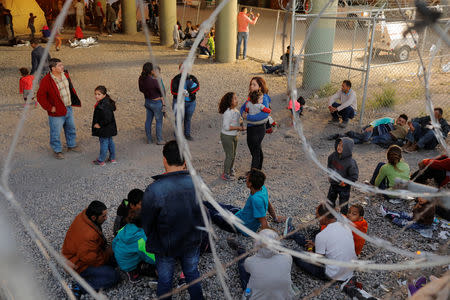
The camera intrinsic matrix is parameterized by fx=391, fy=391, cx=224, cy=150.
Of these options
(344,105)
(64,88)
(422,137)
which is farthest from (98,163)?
(422,137)

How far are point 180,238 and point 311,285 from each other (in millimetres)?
1572

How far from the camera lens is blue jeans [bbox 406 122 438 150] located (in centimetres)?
675

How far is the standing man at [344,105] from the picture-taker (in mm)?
7939

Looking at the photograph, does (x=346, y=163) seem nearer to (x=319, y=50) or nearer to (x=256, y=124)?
(x=256, y=124)

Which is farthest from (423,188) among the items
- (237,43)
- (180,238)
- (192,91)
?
(237,43)

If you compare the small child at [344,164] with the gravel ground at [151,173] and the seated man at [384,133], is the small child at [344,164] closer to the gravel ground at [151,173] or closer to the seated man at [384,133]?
the gravel ground at [151,173]

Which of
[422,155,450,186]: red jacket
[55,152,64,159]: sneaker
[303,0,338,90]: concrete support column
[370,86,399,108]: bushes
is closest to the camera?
[422,155,450,186]: red jacket

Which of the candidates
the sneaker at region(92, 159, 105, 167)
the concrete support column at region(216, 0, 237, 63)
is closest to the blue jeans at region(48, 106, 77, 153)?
the sneaker at region(92, 159, 105, 167)

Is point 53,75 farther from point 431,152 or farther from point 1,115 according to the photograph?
point 431,152

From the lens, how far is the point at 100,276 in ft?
11.8

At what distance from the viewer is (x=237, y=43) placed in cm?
1393

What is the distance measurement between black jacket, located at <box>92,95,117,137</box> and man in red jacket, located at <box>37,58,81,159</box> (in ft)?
2.06

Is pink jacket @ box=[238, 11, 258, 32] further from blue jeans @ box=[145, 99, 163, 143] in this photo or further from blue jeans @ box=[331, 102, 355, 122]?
blue jeans @ box=[145, 99, 163, 143]

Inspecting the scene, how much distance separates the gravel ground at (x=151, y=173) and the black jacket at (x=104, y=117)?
64 cm
